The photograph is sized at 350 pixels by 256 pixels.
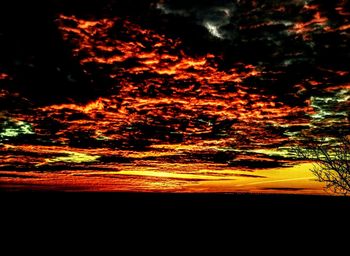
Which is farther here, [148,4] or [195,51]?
[195,51]

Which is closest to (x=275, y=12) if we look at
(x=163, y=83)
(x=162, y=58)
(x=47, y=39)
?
(x=162, y=58)

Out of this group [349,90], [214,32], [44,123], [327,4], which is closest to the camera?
[327,4]

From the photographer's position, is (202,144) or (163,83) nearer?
(163,83)

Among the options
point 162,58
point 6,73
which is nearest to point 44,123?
point 6,73

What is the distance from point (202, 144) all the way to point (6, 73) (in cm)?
466

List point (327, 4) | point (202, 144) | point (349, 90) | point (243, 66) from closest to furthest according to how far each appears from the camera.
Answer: point (327, 4) < point (243, 66) < point (349, 90) < point (202, 144)

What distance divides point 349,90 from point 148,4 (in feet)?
9.64

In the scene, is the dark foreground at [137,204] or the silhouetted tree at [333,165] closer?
the silhouetted tree at [333,165]

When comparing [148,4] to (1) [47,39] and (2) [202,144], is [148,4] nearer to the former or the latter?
(1) [47,39]

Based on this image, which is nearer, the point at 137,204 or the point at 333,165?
the point at 333,165

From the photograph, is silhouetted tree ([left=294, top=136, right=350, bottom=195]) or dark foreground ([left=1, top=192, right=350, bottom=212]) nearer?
silhouetted tree ([left=294, top=136, right=350, bottom=195])

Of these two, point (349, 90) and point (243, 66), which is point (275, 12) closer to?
point (243, 66)

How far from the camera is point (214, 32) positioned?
271 cm

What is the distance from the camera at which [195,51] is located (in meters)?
2.98
